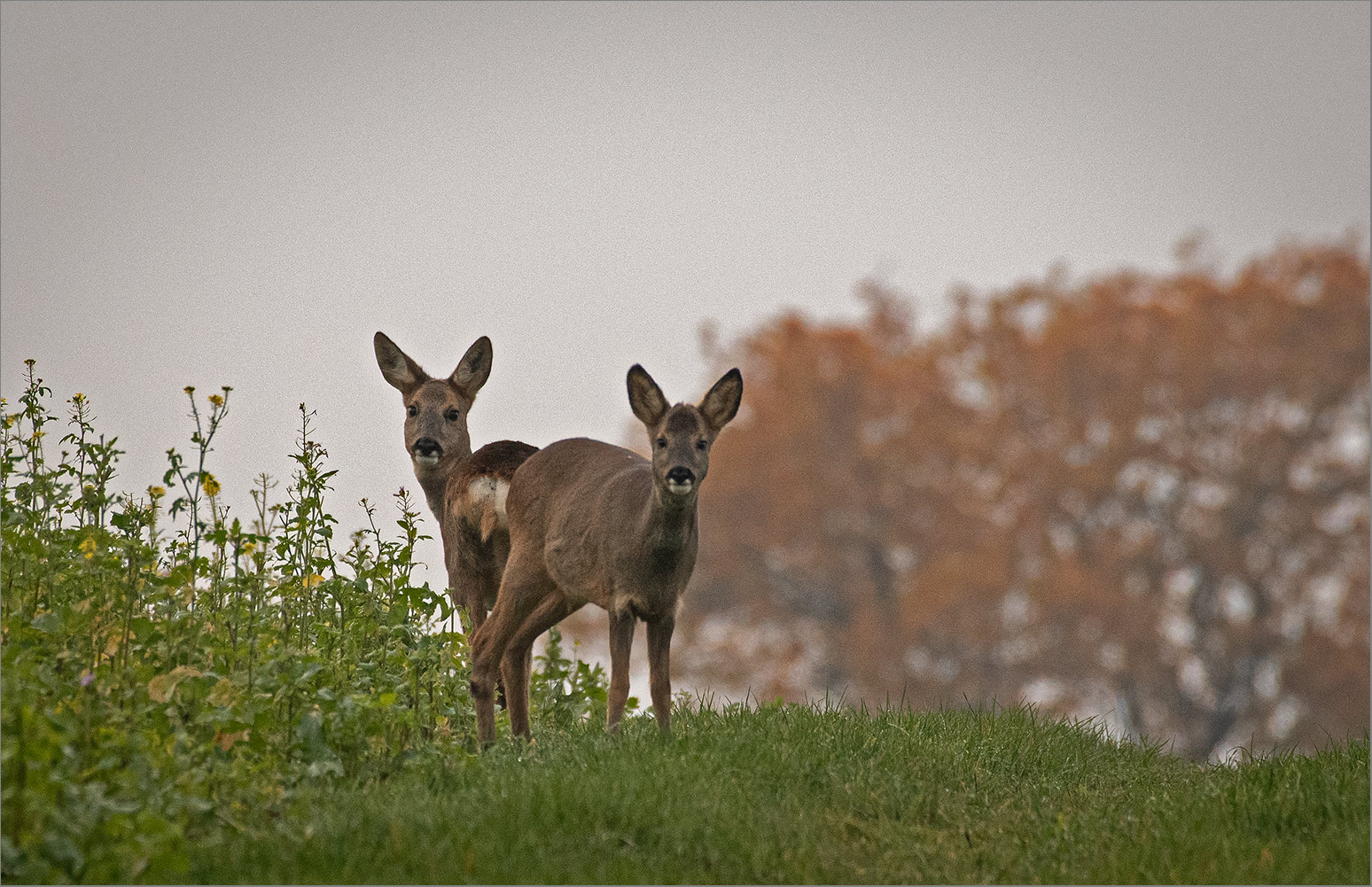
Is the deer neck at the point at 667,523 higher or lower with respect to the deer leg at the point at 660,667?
higher

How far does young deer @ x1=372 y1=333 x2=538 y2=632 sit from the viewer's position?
7.85 m

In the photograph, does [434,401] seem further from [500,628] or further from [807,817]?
[807,817]

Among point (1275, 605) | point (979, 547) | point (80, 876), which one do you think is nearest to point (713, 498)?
point (979, 547)

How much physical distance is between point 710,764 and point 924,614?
18.3 metres

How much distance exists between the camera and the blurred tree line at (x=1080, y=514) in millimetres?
23312

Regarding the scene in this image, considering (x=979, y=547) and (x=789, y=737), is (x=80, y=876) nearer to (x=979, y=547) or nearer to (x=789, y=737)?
(x=789, y=737)

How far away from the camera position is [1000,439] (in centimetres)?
2586

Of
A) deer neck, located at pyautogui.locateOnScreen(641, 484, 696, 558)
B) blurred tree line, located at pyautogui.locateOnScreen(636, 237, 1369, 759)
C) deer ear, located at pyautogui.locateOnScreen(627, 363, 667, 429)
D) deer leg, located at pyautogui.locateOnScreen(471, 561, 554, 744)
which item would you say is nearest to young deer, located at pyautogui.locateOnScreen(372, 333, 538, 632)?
deer leg, located at pyautogui.locateOnScreen(471, 561, 554, 744)

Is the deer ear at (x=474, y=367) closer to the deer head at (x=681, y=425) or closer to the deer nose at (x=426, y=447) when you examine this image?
the deer nose at (x=426, y=447)

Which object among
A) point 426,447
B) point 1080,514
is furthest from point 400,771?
point 1080,514

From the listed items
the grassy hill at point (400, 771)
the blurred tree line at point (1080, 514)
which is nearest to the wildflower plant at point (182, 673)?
the grassy hill at point (400, 771)

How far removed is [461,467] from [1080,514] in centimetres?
1840

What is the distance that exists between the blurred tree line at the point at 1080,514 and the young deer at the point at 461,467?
13.9m

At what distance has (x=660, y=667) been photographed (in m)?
6.77
